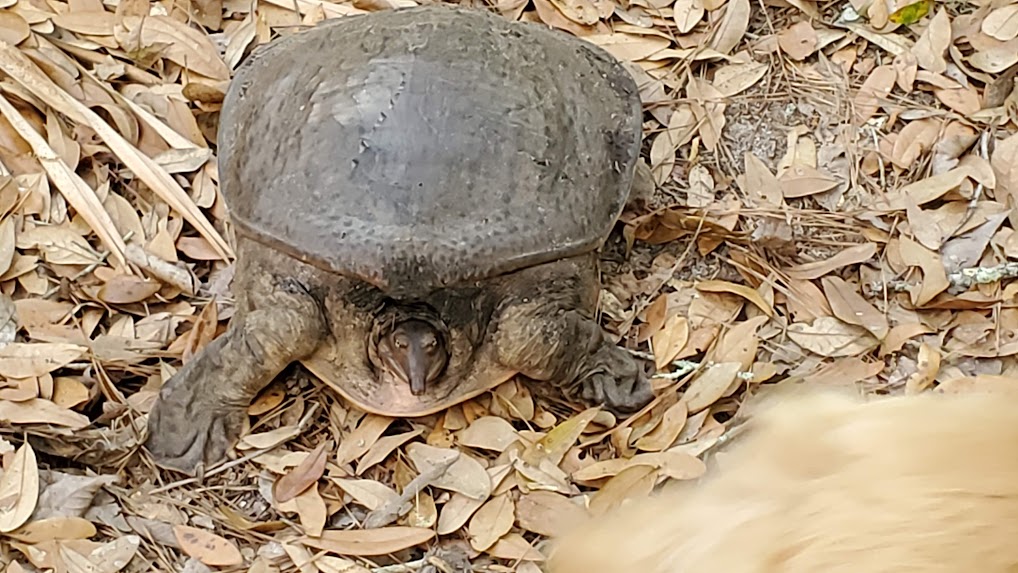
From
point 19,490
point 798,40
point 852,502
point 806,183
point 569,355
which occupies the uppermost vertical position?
point 852,502

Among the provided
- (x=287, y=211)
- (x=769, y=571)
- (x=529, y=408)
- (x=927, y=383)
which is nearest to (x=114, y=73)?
(x=287, y=211)

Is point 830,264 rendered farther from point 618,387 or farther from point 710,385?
point 618,387

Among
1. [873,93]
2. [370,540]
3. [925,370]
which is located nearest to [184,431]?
[370,540]

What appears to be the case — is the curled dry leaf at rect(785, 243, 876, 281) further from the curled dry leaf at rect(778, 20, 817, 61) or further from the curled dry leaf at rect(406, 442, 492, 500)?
the curled dry leaf at rect(406, 442, 492, 500)

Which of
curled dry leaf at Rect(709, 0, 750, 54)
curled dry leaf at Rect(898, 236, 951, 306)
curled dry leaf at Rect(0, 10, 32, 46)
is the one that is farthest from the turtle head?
curled dry leaf at Rect(0, 10, 32, 46)

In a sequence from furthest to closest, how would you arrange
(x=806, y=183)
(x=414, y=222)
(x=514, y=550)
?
(x=806, y=183), (x=514, y=550), (x=414, y=222)

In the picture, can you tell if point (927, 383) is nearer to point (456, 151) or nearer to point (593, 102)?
point (593, 102)

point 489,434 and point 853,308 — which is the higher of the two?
point 853,308
